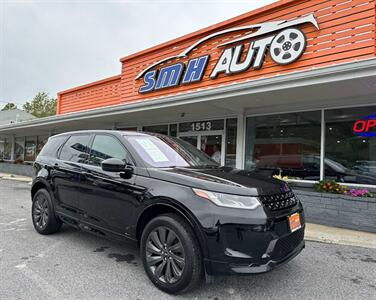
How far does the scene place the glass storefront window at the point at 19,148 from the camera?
775 inches

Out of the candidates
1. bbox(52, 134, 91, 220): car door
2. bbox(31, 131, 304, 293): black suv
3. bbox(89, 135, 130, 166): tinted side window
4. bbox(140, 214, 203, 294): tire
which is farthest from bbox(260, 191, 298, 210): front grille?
bbox(52, 134, 91, 220): car door

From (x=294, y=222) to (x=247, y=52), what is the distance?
6.43 metres

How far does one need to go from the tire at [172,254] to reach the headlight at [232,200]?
0.38m

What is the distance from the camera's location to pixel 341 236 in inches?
202

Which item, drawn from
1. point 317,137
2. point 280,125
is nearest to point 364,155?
point 317,137

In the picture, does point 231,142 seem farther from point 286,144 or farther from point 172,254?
point 172,254

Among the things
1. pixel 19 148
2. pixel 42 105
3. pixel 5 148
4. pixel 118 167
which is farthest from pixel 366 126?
pixel 42 105

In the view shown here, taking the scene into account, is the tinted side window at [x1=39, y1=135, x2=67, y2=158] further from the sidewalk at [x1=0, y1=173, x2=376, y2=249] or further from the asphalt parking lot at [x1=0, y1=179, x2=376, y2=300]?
the sidewalk at [x1=0, y1=173, x2=376, y2=249]

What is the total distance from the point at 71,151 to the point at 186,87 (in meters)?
6.14

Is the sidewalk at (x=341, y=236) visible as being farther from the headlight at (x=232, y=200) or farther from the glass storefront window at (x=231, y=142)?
the glass storefront window at (x=231, y=142)

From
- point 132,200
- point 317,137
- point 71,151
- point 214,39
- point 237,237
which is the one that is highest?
point 214,39

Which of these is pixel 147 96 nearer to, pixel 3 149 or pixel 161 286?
pixel 161 286

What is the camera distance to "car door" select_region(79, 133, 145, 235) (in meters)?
3.31

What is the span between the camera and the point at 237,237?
8.56ft
